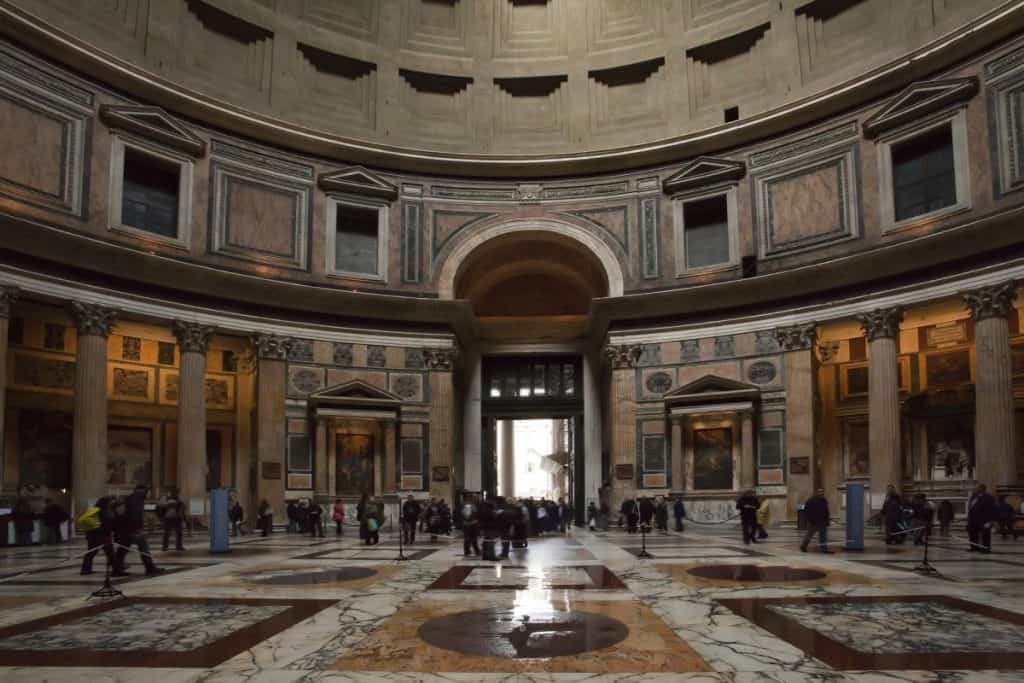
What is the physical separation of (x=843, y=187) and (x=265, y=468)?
67.8 feet

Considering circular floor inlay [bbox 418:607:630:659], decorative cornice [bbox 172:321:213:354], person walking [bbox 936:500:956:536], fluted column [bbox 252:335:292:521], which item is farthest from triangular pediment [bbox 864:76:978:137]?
decorative cornice [bbox 172:321:213:354]

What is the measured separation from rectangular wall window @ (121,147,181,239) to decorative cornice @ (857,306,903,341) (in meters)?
21.9

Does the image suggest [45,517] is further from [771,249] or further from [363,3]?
[771,249]

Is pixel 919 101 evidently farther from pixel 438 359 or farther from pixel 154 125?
pixel 154 125

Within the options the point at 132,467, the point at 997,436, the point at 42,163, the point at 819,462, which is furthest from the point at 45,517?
the point at 997,436

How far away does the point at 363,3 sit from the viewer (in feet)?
100

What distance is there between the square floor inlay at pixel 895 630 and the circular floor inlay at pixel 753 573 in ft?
6.98

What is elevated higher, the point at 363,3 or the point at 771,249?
the point at 363,3

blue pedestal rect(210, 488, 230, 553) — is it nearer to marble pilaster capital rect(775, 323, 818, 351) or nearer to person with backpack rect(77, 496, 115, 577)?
person with backpack rect(77, 496, 115, 577)

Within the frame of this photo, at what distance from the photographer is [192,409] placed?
993 inches

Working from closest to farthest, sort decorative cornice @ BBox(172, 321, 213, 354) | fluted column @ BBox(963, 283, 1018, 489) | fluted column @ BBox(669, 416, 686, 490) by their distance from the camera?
fluted column @ BBox(963, 283, 1018, 489)
decorative cornice @ BBox(172, 321, 213, 354)
fluted column @ BBox(669, 416, 686, 490)

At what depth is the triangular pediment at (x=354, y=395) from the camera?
27.6 m

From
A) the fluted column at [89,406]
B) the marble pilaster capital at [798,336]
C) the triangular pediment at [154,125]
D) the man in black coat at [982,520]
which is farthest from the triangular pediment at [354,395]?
the man in black coat at [982,520]

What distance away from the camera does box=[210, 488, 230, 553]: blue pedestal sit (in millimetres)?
16203
